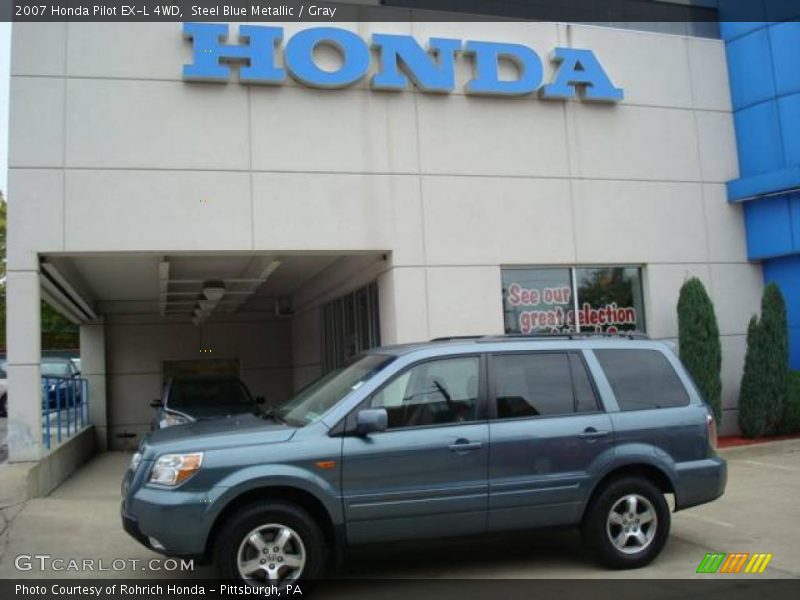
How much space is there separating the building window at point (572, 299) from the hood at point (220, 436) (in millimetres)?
6106

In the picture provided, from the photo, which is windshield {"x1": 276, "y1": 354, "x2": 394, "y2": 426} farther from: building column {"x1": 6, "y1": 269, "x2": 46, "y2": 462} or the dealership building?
building column {"x1": 6, "y1": 269, "x2": 46, "y2": 462}

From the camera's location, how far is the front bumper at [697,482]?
6234 mm

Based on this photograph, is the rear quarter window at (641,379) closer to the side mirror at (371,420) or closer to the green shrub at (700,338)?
the side mirror at (371,420)

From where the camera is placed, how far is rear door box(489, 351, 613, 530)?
19.0 ft

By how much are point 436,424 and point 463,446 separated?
253mm

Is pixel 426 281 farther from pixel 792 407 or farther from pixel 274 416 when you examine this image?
pixel 792 407

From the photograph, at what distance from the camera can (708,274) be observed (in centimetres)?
1234

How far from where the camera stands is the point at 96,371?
1761 cm

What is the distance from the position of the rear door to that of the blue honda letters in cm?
583

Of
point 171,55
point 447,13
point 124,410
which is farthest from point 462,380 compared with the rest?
point 124,410

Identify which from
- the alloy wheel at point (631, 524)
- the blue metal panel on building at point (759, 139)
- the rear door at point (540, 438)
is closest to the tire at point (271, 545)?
the rear door at point (540, 438)

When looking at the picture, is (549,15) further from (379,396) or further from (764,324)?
(379,396)

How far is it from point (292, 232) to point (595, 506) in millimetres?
5721

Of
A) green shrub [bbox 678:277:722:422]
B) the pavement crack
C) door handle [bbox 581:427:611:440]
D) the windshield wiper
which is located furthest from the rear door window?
green shrub [bbox 678:277:722:422]
